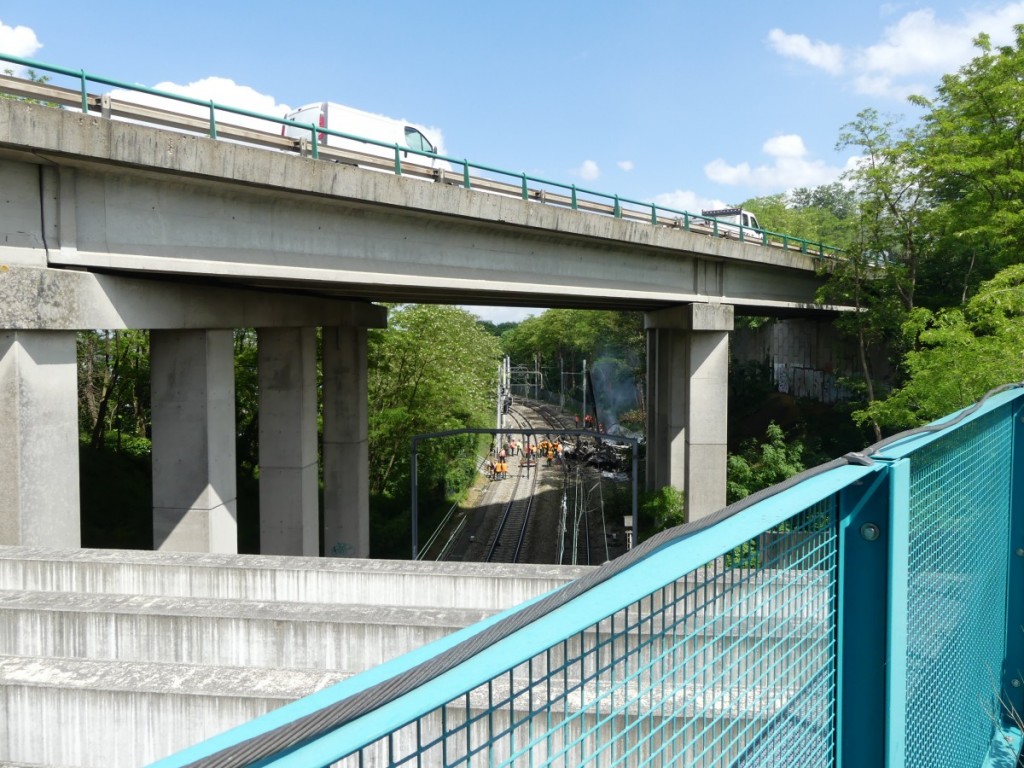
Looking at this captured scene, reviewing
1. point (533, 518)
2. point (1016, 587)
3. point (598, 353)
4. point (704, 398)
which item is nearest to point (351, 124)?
point (704, 398)

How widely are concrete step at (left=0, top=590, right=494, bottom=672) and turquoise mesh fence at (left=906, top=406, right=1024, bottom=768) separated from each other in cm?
395

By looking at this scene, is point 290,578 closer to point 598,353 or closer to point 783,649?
point 783,649

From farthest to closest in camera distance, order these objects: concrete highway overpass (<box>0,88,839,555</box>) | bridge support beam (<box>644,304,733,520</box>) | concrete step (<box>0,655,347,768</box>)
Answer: bridge support beam (<box>644,304,733,520</box>) < concrete highway overpass (<box>0,88,839,555</box>) < concrete step (<box>0,655,347,768</box>)

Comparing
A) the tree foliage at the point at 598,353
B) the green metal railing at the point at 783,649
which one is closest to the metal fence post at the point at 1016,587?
the green metal railing at the point at 783,649

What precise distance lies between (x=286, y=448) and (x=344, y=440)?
3972mm

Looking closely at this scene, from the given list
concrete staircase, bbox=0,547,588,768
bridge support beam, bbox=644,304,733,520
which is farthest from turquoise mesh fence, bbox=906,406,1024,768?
bridge support beam, bbox=644,304,733,520

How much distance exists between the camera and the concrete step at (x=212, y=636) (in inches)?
263

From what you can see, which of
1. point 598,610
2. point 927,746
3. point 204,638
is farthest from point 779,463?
point 598,610

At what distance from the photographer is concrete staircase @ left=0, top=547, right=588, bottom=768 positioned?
5.62 m

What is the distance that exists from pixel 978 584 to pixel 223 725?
4.64 m

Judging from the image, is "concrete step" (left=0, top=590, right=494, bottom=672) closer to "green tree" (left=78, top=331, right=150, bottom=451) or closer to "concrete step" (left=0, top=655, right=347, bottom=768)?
"concrete step" (left=0, top=655, right=347, bottom=768)

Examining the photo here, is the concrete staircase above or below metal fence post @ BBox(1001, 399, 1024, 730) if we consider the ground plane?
below

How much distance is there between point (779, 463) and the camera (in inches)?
1050

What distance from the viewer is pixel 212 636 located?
675 centimetres
